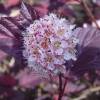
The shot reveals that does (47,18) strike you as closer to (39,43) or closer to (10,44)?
(39,43)

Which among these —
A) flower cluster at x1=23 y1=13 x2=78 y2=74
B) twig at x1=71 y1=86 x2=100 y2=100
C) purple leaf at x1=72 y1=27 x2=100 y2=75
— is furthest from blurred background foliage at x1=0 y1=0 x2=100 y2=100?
flower cluster at x1=23 y1=13 x2=78 y2=74

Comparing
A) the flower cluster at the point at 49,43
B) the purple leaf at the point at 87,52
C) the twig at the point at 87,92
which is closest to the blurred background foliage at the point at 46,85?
the twig at the point at 87,92

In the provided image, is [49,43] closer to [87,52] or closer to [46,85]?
[87,52]

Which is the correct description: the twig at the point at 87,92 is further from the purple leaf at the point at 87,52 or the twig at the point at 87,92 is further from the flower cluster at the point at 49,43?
the flower cluster at the point at 49,43

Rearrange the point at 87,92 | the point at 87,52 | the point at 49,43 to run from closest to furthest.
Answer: the point at 49,43 → the point at 87,52 → the point at 87,92

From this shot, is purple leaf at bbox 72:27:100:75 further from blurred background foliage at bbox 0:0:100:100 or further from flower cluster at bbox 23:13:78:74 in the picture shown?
blurred background foliage at bbox 0:0:100:100

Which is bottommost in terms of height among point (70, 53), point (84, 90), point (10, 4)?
point (84, 90)

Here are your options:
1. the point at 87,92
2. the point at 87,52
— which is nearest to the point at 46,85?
the point at 87,92

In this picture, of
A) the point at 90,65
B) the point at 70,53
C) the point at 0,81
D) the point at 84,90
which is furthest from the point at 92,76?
the point at 70,53
